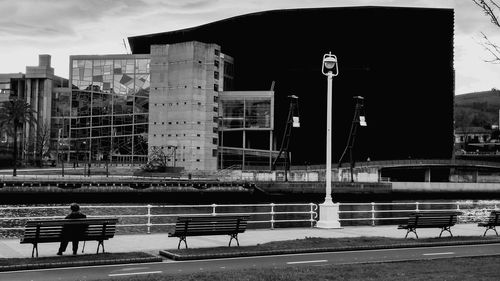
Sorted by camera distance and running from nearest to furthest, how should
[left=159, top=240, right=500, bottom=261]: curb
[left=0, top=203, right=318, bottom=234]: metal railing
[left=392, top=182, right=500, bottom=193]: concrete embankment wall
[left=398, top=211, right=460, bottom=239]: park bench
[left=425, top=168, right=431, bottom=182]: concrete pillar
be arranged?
1. [left=159, top=240, right=500, bottom=261]: curb
2. [left=398, top=211, right=460, bottom=239]: park bench
3. [left=0, top=203, right=318, bottom=234]: metal railing
4. [left=392, top=182, right=500, bottom=193]: concrete embankment wall
5. [left=425, top=168, right=431, bottom=182]: concrete pillar

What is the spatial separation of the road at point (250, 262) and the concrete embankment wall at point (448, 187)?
103935 millimetres

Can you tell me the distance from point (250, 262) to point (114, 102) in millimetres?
152083

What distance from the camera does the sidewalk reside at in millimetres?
19891

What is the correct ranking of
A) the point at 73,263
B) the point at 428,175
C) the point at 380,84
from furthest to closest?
1. the point at 380,84
2. the point at 428,175
3. the point at 73,263

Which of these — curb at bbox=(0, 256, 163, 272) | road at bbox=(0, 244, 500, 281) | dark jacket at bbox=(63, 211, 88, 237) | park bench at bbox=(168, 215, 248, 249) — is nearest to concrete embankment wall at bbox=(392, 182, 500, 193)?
road at bbox=(0, 244, 500, 281)

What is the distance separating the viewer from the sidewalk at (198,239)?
65.3 feet

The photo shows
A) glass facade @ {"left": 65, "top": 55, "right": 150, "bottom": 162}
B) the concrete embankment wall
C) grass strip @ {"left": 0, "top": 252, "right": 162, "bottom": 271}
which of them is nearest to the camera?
grass strip @ {"left": 0, "top": 252, "right": 162, "bottom": 271}

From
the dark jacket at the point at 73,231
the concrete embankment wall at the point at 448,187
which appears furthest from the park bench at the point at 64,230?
the concrete embankment wall at the point at 448,187

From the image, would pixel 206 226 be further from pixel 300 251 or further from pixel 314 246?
pixel 314 246

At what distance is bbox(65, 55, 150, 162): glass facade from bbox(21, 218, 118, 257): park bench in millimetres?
146598

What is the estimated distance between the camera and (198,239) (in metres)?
23.3

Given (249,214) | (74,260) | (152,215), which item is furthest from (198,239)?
(74,260)

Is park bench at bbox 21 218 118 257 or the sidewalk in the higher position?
park bench at bbox 21 218 118 257

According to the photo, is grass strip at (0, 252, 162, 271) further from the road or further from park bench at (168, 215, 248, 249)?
park bench at (168, 215, 248, 249)
